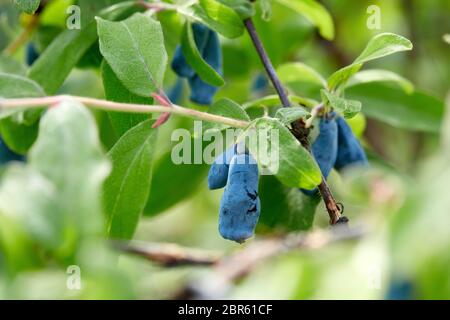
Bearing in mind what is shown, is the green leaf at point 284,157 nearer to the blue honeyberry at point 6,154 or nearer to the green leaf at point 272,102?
the green leaf at point 272,102

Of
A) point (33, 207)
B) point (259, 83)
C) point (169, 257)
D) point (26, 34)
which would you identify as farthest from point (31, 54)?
point (33, 207)

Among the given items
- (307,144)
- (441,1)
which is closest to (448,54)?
(441,1)

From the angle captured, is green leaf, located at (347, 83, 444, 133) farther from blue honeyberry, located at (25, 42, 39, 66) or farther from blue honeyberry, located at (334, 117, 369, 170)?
blue honeyberry, located at (25, 42, 39, 66)

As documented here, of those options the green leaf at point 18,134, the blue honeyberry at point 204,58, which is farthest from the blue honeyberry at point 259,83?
the green leaf at point 18,134

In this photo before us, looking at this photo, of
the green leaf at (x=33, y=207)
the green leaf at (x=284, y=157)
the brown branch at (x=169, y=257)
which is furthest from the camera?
the green leaf at (x=284, y=157)

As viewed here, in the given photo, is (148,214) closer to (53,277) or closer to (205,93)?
(205,93)

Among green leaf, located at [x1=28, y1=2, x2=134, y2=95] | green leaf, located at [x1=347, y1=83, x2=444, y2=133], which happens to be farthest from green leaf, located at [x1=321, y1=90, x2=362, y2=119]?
green leaf, located at [x1=347, y1=83, x2=444, y2=133]

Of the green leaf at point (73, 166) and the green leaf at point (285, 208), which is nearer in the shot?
the green leaf at point (73, 166)
